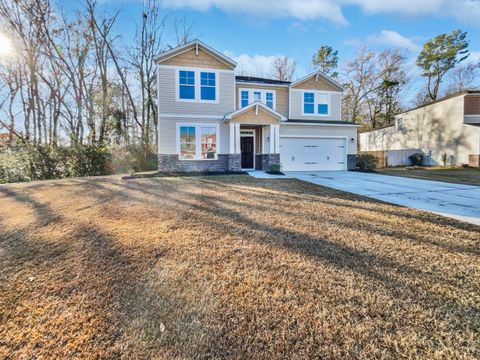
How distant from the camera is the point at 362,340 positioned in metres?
1.82

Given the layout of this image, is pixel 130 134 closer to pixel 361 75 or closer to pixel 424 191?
pixel 424 191

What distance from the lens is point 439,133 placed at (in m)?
20.0

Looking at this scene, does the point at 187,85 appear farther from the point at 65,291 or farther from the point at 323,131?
the point at 65,291

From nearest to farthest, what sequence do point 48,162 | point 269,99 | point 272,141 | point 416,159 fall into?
point 272,141, point 48,162, point 269,99, point 416,159

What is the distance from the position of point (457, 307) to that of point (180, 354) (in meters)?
2.57

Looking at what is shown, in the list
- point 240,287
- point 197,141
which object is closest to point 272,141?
point 197,141

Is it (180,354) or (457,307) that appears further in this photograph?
(457,307)

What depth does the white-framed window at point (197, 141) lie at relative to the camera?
12859mm

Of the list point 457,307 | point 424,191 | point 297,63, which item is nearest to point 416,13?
point 297,63

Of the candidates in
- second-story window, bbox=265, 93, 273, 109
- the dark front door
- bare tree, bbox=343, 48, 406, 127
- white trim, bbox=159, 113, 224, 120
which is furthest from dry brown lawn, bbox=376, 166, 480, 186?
bare tree, bbox=343, 48, 406, 127

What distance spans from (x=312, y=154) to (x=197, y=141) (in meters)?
7.26

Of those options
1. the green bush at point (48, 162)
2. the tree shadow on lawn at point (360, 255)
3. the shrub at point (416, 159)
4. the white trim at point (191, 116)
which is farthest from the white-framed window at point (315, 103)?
the green bush at point (48, 162)

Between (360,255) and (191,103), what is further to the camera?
(191,103)

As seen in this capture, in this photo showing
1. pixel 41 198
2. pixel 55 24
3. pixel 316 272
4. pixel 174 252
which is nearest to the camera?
pixel 316 272
